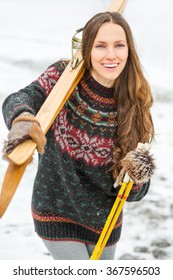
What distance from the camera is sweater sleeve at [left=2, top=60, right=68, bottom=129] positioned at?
1677 millimetres

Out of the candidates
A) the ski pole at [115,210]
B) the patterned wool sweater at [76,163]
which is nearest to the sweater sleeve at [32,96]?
the patterned wool sweater at [76,163]

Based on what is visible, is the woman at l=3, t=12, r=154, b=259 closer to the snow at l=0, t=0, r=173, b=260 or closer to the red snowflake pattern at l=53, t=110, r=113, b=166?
the red snowflake pattern at l=53, t=110, r=113, b=166

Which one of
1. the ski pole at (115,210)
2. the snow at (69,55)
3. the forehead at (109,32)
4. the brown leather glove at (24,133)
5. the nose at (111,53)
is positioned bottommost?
the snow at (69,55)

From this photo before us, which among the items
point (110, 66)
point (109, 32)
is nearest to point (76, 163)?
point (110, 66)

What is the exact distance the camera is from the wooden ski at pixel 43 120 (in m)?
1.36

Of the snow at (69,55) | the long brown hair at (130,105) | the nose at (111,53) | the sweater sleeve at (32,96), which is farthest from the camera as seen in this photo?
the snow at (69,55)

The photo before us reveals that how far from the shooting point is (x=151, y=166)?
1876mm

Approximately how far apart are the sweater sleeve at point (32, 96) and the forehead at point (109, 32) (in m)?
0.21

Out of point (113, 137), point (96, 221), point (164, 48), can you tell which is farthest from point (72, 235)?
point (164, 48)

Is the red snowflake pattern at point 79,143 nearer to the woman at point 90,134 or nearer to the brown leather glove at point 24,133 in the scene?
the woman at point 90,134

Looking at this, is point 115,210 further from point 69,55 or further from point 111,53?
point 69,55

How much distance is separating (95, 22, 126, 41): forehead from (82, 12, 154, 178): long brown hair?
49 mm

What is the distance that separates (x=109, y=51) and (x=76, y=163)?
18.9 inches

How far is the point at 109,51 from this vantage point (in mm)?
1864
